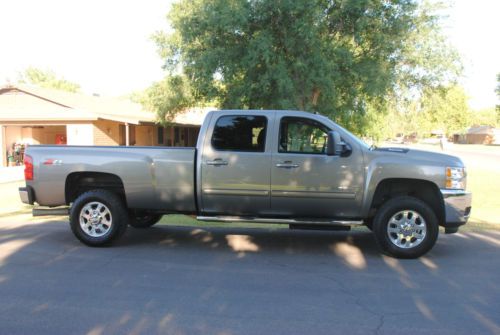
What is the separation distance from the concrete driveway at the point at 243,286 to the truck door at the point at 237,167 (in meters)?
0.72

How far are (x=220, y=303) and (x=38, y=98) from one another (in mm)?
23316

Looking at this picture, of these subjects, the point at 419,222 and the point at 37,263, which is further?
the point at 419,222

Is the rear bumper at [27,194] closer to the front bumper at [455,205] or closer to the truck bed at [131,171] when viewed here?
the truck bed at [131,171]

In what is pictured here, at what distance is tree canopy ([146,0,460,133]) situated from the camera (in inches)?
576

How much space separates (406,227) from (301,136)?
1.97 m

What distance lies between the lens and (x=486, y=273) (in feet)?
18.9

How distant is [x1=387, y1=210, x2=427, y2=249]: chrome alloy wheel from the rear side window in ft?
7.08

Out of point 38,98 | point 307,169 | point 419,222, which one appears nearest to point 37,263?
point 307,169

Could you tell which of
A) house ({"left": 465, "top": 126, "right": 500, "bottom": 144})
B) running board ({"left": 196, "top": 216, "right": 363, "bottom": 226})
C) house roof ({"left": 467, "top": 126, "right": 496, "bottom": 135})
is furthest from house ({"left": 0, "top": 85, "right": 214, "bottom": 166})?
house roof ({"left": 467, "top": 126, "right": 496, "bottom": 135})

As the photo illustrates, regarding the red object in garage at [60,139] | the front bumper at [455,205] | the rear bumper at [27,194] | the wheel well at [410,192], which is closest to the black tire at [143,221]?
the rear bumper at [27,194]

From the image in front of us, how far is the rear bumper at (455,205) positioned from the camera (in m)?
6.36

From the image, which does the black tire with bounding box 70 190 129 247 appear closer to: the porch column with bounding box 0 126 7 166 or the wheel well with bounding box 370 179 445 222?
the wheel well with bounding box 370 179 445 222

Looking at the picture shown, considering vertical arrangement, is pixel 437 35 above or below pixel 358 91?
above

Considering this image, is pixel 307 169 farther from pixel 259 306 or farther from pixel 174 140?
pixel 174 140
